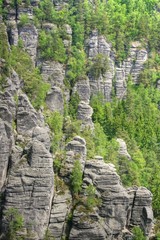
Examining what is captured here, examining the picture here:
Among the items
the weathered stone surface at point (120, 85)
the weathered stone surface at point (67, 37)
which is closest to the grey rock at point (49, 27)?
the weathered stone surface at point (67, 37)

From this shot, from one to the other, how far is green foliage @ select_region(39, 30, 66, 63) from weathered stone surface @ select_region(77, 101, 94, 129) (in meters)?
11.6

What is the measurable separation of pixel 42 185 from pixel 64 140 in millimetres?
22305

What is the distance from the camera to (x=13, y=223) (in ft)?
161

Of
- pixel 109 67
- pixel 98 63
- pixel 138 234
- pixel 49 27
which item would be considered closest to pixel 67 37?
pixel 49 27

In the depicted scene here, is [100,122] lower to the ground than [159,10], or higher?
lower

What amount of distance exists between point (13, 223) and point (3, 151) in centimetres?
851

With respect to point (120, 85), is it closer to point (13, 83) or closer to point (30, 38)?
point (30, 38)

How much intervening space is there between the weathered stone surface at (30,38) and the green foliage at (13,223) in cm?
4467

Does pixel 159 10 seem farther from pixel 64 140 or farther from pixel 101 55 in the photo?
pixel 64 140

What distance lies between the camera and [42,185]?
5075cm

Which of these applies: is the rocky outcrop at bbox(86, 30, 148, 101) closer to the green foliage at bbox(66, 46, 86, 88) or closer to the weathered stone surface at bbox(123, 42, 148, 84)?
the weathered stone surface at bbox(123, 42, 148, 84)

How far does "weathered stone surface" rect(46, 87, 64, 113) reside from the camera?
78.8 meters

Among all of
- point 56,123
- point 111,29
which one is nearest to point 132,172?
point 56,123

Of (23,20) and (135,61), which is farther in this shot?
(135,61)
